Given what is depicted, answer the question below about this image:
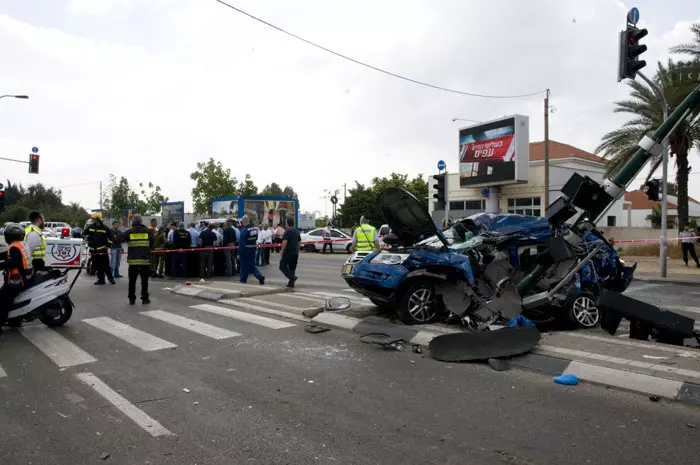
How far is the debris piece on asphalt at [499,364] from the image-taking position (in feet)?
18.8

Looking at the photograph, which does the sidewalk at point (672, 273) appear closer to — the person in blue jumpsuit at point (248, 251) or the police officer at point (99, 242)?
the person in blue jumpsuit at point (248, 251)

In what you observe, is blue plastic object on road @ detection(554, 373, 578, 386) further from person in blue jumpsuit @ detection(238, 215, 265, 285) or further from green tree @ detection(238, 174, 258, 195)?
green tree @ detection(238, 174, 258, 195)

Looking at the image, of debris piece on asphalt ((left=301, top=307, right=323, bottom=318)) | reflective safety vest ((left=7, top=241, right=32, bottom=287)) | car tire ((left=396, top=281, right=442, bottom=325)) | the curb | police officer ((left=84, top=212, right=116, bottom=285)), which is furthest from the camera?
police officer ((left=84, top=212, right=116, bottom=285))

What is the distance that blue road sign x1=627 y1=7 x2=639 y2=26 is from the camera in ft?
34.7

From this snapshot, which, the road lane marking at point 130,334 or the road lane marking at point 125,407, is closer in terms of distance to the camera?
the road lane marking at point 125,407

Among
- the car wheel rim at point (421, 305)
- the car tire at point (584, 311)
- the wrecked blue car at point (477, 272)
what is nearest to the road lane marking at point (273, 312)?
the wrecked blue car at point (477, 272)

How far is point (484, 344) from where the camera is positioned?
6.13 m

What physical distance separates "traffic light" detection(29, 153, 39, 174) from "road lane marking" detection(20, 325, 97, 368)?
24.4m

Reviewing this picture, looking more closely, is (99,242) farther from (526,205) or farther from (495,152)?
(526,205)

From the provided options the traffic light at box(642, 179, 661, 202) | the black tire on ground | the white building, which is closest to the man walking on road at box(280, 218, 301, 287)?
the black tire on ground

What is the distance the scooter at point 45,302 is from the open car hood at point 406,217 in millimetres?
5163

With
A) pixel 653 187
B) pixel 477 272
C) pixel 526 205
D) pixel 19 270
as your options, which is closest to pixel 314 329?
Answer: pixel 477 272

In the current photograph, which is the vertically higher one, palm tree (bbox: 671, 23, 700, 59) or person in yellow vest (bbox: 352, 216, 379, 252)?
palm tree (bbox: 671, 23, 700, 59)

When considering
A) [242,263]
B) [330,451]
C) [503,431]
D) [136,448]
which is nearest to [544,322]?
[503,431]
